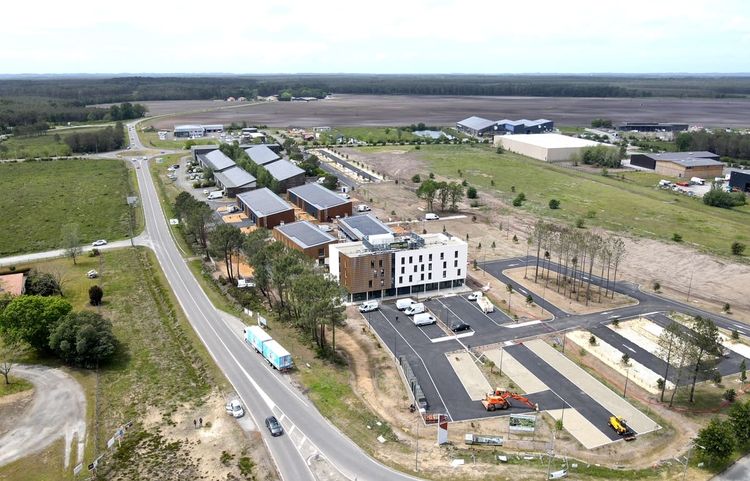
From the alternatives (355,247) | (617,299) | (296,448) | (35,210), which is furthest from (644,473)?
(35,210)

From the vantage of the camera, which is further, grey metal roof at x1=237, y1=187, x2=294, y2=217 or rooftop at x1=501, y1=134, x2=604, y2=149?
rooftop at x1=501, y1=134, x2=604, y2=149

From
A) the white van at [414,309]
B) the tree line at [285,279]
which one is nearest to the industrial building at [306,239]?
the tree line at [285,279]

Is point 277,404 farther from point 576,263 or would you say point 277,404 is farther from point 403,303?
point 576,263

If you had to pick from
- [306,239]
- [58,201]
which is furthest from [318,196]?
[58,201]

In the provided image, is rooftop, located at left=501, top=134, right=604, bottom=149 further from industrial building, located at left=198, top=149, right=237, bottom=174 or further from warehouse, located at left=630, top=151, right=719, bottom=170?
industrial building, located at left=198, top=149, right=237, bottom=174

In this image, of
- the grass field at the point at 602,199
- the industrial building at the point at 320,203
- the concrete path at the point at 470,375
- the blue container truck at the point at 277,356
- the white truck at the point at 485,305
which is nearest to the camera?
the concrete path at the point at 470,375

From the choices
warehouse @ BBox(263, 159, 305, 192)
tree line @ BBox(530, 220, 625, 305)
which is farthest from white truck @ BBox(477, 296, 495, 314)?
warehouse @ BBox(263, 159, 305, 192)

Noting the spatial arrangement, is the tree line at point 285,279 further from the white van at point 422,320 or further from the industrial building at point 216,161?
the industrial building at point 216,161
